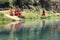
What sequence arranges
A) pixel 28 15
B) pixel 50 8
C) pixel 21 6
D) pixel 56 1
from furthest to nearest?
1. pixel 56 1
2. pixel 50 8
3. pixel 21 6
4. pixel 28 15

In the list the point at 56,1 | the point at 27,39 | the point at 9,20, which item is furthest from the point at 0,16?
the point at 56,1

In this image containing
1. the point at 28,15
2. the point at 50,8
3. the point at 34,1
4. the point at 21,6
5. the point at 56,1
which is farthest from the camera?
the point at 56,1

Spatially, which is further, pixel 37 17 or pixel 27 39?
pixel 37 17

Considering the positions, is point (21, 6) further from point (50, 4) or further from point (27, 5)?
point (50, 4)

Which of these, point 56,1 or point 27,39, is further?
point 56,1

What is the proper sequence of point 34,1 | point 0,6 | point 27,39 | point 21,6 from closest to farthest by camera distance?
point 27,39, point 0,6, point 21,6, point 34,1

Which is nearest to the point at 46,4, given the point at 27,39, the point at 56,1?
the point at 56,1

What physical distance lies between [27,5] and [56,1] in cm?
1004

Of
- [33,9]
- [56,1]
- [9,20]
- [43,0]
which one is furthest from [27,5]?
[9,20]

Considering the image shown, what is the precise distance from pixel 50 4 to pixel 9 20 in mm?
20012

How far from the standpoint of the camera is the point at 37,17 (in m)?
39.0

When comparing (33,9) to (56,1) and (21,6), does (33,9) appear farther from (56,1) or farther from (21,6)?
(56,1)

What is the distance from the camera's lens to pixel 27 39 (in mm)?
16359

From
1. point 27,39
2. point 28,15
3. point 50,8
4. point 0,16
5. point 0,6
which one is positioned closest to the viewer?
point 27,39
